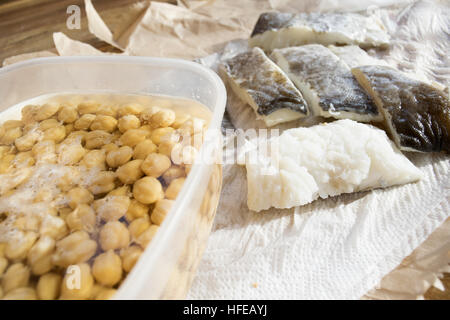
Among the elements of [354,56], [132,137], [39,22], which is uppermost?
[132,137]

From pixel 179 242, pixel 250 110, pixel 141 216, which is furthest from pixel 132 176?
pixel 250 110

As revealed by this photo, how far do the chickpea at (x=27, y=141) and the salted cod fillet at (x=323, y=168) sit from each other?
64 centimetres

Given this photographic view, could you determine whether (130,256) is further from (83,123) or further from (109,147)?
(83,123)

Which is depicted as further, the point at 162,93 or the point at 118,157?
the point at 162,93

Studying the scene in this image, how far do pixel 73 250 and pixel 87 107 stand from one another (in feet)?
1.67

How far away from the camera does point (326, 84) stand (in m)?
1.44

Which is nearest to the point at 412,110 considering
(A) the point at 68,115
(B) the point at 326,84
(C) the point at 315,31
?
(B) the point at 326,84

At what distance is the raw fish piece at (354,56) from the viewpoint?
1.64 m

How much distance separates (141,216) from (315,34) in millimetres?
1445

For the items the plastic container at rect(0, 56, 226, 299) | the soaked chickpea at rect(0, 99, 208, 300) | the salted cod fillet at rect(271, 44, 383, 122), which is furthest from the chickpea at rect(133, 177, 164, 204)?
the salted cod fillet at rect(271, 44, 383, 122)

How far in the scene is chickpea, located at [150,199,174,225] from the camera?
78cm

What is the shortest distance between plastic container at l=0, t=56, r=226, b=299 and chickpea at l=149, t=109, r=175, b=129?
108mm

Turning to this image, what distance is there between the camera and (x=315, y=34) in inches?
72.1

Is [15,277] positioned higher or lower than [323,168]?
higher
